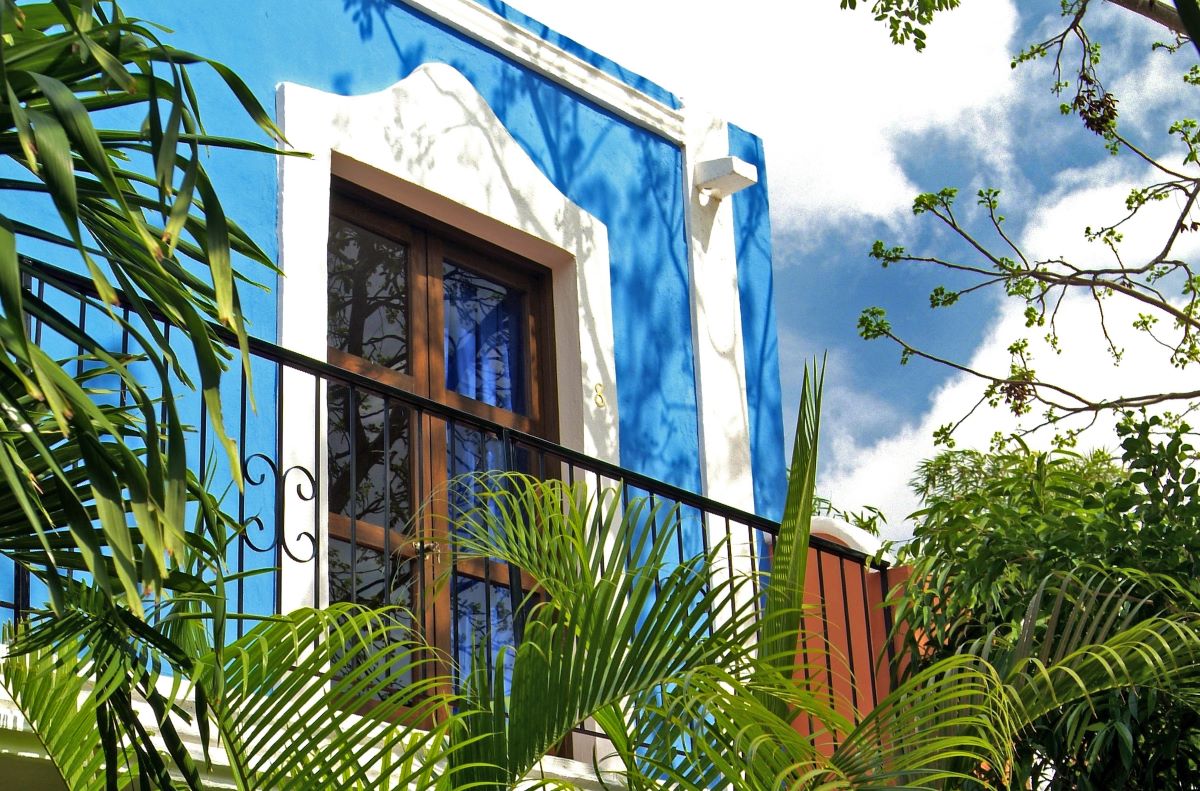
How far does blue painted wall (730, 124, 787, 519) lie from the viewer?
7438 millimetres

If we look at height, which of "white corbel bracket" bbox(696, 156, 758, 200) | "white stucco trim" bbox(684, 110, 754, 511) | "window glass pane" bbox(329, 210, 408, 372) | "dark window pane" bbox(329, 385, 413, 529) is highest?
"white corbel bracket" bbox(696, 156, 758, 200)

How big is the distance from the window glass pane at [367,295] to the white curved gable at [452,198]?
0.72 feet

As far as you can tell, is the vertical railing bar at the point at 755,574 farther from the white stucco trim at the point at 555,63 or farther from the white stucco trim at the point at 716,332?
the white stucco trim at the point at 555,63

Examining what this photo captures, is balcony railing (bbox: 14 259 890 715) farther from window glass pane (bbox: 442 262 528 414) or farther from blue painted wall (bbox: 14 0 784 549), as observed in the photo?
window glass pane (bbox: 442 262 528 414)

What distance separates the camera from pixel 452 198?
20.6 feet

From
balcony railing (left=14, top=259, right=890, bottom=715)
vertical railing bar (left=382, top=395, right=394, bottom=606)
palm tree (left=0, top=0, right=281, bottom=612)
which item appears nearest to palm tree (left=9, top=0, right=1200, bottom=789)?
palm tree (left=0, top=0, right=281, bottom=612)

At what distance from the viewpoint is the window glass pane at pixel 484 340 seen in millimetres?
6328

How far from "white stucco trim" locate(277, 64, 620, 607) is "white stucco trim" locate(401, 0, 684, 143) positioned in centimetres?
24

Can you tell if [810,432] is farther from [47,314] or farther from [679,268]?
[679,268]

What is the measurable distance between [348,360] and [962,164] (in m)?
14.6

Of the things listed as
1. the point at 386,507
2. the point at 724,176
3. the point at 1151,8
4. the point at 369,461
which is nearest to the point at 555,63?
the point at 724,176

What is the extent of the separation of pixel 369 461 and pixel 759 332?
2569 millimetres

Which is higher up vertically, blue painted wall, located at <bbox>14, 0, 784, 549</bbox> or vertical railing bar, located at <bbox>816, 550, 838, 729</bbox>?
blue painted wall, located at <bbox>14, 0, 784, 549</bbox>

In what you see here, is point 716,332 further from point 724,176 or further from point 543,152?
point 543,152
